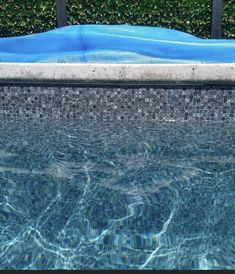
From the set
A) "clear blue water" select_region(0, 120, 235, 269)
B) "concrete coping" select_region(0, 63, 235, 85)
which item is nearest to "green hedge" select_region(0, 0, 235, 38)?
"concrete coping" select_region(0, 63, 235, 85)

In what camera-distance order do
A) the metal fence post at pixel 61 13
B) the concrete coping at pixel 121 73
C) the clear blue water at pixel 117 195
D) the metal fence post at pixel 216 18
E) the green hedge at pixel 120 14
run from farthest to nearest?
the metal fence post at pixel 61 13 < the green hedge at pixel 120 14 < the metal fence post at pixel 216 18 < the concrete coping at pixel 121 73 < the clear blue water at pixel 117 195

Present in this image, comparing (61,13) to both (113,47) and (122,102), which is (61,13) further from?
(122,102)

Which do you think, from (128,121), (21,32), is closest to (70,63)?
(128,121)

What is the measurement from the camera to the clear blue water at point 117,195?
4891 mm

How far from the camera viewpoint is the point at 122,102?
8703 millimetres

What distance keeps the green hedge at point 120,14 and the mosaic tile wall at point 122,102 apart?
7.53ft

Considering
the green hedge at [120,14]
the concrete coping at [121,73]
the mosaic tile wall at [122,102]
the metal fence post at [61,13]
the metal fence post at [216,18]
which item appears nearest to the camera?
the concrete coping at [121,73]

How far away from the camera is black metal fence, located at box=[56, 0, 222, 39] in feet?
32.4

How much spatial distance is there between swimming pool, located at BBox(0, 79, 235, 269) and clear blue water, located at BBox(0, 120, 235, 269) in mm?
16

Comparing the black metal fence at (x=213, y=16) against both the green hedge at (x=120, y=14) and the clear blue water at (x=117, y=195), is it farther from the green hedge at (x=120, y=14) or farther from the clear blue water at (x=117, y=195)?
the clear blue water at (x=117, y=195)

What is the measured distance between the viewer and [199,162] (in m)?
7.03

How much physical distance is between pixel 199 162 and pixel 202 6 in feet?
15.2

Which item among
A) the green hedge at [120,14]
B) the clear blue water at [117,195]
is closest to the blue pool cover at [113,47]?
the green hedge at [120,14]

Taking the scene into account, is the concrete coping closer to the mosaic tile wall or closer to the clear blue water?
the mosaic tile wall
